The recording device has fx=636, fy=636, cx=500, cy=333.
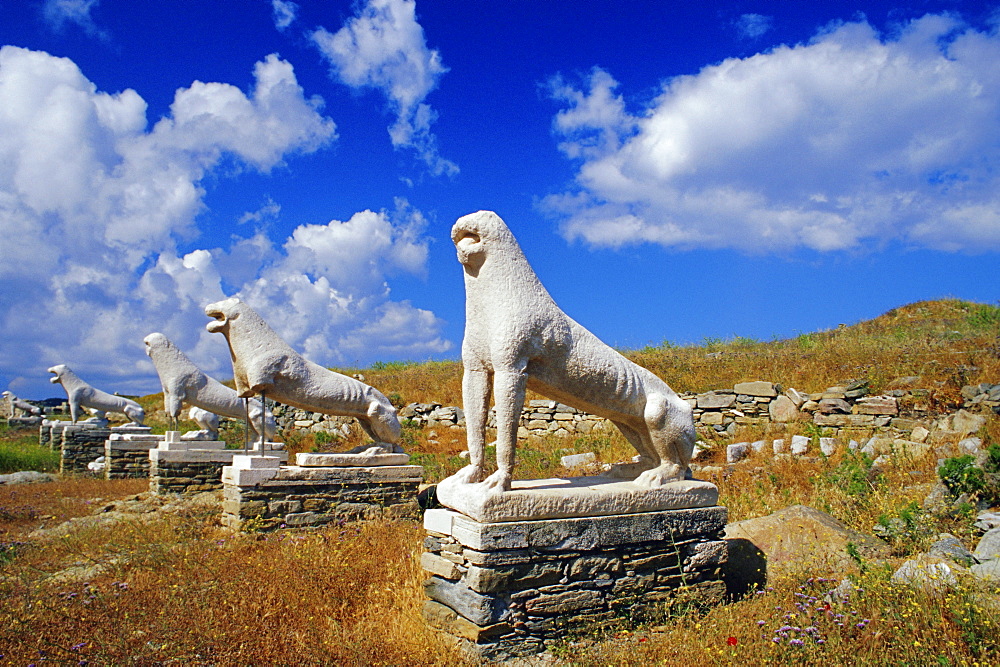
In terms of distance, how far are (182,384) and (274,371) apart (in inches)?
179

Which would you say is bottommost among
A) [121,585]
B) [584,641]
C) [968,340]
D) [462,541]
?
[584,641]

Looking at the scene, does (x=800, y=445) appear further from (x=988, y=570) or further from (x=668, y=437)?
(x=668, y=437)

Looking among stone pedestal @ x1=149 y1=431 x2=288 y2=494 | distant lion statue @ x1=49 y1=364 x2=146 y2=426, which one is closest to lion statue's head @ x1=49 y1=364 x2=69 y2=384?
distant lion statue @ x1=49 y1=364 x2=146 y2=426

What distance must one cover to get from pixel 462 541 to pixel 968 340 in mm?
12744

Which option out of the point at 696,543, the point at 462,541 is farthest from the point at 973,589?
the point at 462,541

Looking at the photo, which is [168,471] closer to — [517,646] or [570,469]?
[570,469]

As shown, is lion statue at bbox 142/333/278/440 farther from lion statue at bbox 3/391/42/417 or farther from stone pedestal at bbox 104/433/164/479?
lion statue at bbox 3/391/42/417

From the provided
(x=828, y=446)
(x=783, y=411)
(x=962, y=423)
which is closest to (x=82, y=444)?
(x=783, y=411)

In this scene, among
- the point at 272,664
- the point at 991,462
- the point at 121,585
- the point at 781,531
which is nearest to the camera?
the point at 272,664

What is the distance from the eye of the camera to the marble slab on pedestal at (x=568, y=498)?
12.7 ft

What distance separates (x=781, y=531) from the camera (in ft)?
18.1

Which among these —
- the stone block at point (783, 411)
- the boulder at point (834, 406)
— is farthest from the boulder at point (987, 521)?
the stone block at point (783, 411)

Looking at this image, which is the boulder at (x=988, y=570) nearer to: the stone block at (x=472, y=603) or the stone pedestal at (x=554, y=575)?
the stone pedestal at (x=554, y=575)

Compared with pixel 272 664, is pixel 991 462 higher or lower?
higher
